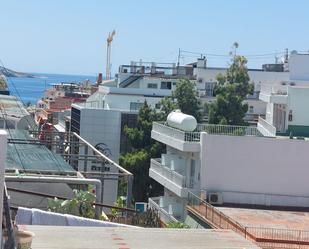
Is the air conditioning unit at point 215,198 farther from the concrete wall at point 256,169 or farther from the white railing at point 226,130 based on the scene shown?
the white railing at point 226,130

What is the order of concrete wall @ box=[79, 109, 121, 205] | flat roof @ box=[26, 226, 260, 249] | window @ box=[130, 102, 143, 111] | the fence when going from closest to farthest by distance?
flat roof @ box=[26, 226, 260, 249] < the fence < concrete wall @ box=[79, 109, 121, 205] < window @ box=[130, 102, 143, 111]

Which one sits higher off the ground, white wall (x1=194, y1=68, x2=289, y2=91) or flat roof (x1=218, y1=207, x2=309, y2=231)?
white wall (x1=194, y1=68, x2=289, y2=91)

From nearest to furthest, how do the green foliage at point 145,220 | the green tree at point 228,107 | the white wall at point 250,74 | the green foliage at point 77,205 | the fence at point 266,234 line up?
the green foliage at point 77,205, the green foliage at point 145,220, the fence at point 266,234, the green tree at point 228,107, the white wall at point 250,74

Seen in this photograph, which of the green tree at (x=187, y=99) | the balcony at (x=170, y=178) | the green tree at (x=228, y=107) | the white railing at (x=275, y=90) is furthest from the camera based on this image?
the green tree at (x=187, y=99)

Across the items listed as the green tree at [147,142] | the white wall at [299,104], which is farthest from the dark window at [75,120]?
the white wall at [299,104]

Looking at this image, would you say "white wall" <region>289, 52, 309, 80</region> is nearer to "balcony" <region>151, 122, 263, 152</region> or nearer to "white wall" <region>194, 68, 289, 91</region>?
"white wall" <region>194, 68, 289, 91</region>

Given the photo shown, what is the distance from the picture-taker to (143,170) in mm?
36281

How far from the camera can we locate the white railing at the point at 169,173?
27.7 metres

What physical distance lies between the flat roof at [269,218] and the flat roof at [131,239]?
11.8m

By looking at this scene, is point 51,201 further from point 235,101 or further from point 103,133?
point 103,133

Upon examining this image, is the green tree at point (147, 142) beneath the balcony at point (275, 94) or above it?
beneath

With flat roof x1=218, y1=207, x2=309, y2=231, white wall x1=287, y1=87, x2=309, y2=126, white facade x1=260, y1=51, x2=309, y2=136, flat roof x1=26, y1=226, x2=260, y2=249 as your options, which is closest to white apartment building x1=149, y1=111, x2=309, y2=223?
flat roof x1=218, y1=207, x2=309, y2=231

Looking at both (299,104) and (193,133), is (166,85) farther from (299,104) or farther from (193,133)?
(193,133)

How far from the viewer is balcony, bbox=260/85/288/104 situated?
3294cm
